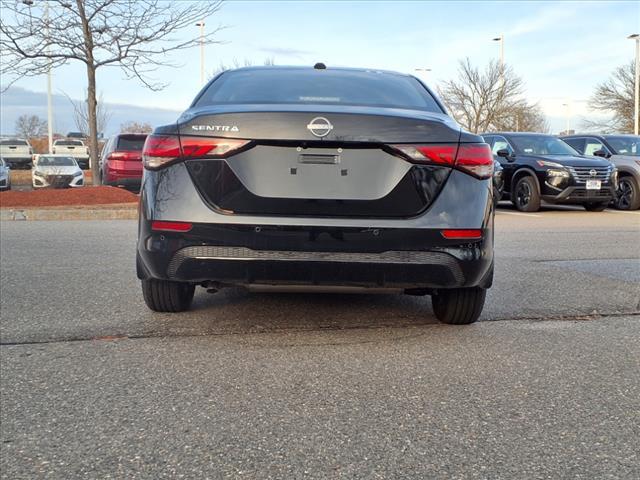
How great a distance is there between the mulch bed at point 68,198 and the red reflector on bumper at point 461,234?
10618 millimetres

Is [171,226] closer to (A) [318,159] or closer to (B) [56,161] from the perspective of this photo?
(A) [318,159]

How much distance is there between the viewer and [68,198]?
13227 mm

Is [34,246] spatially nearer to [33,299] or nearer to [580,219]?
[33,299]

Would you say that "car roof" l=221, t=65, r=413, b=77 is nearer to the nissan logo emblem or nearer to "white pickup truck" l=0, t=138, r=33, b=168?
the nissan logo emblem

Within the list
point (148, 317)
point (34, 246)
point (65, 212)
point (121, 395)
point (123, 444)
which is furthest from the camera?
point (65, 212)

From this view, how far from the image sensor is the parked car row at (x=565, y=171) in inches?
508

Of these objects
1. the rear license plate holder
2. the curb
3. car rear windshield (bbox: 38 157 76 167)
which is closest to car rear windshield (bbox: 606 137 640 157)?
the curb

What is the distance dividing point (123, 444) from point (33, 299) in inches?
109

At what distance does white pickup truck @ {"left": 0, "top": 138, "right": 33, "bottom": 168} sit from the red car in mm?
25023

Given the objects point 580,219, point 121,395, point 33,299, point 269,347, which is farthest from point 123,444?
point 580,219

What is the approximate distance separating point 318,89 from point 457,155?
105 centimetres

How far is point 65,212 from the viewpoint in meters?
12.0

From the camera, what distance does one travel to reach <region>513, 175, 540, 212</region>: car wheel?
13359 mm

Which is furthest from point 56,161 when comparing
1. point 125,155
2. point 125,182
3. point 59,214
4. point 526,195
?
point 526,195
